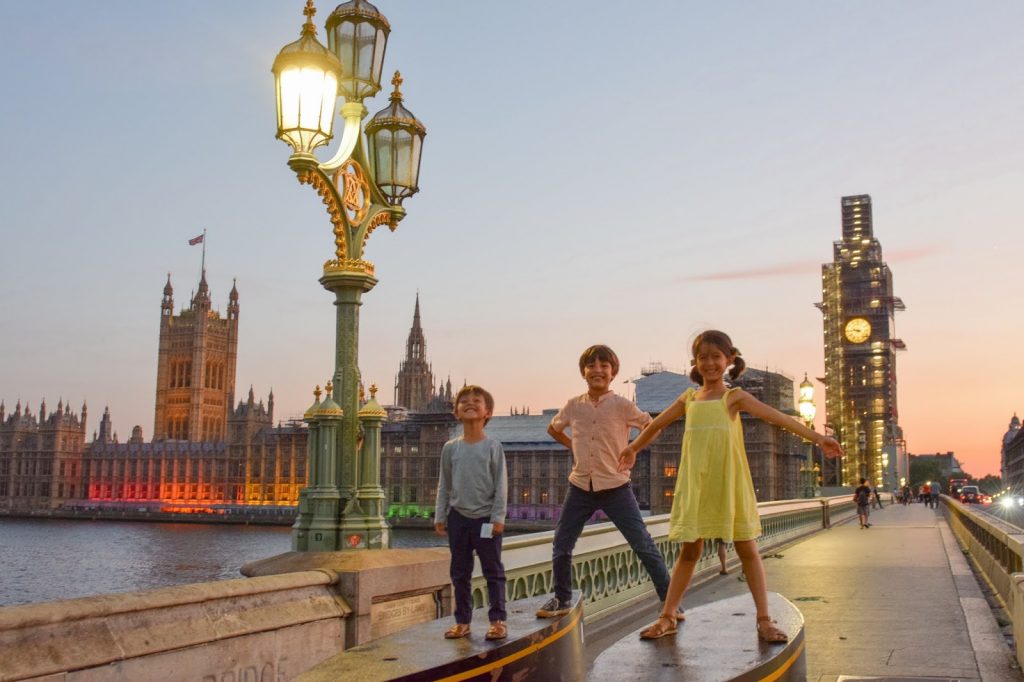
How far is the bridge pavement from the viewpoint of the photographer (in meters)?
7.89

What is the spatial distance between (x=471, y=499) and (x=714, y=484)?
61.7 inches

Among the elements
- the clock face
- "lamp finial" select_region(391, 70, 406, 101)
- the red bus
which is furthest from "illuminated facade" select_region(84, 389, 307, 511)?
"lamp finial" select_region(391, 70, 406, 101)

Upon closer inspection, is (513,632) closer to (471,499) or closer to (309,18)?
(471,499)

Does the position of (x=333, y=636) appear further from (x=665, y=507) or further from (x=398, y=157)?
(x=665, y=507)

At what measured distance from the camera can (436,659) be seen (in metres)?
4.68

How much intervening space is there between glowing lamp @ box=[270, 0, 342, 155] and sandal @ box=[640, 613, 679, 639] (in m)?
4.35

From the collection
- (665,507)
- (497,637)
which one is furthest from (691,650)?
(665,507)

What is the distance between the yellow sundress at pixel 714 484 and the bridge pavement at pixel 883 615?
8.66 feet

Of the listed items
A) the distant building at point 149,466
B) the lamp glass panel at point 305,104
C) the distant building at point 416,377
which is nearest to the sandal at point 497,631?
the lamp glass panel at point 305,104

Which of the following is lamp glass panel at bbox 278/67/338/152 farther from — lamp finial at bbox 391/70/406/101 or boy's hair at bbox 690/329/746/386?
boy's hair at bbox 690/329/746/386

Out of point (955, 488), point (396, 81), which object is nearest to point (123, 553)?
point (955, 488)

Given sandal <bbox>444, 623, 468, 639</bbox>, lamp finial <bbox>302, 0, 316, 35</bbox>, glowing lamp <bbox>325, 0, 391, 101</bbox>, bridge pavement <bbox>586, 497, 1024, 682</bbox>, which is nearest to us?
sandal <bbox>444, 623, 468, 639</bbox>

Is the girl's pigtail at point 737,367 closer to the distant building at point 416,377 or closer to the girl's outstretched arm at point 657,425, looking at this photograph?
the girl's outstretched arm at point 657,425

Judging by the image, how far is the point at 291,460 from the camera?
162 metres
